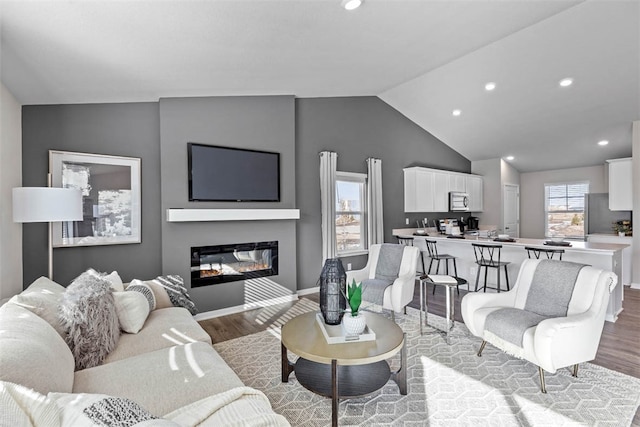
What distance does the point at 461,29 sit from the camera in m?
3.48

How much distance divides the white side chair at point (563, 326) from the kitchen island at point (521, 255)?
161cm

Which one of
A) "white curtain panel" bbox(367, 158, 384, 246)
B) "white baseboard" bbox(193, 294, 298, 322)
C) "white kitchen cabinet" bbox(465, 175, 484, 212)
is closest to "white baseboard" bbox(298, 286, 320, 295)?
"white baseboard" bbox(193, 294, 298, 322)

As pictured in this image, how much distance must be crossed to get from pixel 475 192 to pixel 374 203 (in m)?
3.17

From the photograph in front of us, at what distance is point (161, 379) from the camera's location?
5.49ft

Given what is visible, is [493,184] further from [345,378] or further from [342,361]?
[342,361]

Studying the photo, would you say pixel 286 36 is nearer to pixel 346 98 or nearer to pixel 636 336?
pixel 346 98

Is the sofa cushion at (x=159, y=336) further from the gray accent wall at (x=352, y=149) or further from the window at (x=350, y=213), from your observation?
the window at (x=350, y=213)

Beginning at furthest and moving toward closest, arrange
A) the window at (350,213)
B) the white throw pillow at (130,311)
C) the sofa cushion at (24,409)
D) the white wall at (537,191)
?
the white wall at (537,191), the window at (350,213), the white throw pillow at (130,311), the sofa cushion at (24,409)

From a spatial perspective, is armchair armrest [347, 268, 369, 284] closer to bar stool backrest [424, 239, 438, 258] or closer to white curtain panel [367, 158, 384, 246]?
white curtain panel [367, 158, 384, 246]

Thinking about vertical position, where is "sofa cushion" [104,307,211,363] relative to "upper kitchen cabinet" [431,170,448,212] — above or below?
below

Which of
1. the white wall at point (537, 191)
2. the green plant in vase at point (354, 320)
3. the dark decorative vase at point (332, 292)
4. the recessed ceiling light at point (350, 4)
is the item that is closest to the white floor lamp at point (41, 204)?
the dark decorative vase at point (332, 292)

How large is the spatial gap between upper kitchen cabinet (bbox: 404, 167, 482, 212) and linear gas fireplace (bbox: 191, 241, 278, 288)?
3.13 metres

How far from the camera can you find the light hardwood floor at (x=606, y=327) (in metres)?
2.76

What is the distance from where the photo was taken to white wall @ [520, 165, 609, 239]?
7082mm
